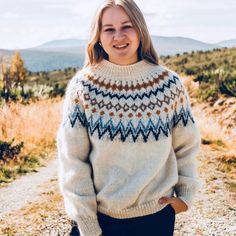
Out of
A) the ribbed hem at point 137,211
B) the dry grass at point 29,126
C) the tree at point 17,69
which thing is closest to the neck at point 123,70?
the ribbed hem at point 137,211

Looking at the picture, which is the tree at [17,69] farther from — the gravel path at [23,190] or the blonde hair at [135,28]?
the blonde hair at [135,28]

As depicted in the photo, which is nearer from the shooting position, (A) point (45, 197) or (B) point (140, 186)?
(B) point (140, 186)

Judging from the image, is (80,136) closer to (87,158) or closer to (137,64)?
(87,158)

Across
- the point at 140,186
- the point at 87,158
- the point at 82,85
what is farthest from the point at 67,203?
the point at 82,85

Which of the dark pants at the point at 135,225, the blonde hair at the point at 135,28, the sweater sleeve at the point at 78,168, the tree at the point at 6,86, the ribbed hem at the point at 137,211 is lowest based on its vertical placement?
the tree at the point at 6,86

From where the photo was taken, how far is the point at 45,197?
5473 millimetres

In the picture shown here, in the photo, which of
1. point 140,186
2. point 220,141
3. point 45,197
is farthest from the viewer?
point 220,141

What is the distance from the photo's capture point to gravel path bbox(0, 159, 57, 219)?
17.3 ft

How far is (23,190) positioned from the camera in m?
5.87

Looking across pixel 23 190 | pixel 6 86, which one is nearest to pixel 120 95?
pixel 23 190

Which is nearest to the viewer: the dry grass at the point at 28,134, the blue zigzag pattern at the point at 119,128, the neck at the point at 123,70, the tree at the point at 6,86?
the blue zigzag pattern at the point at 119,128

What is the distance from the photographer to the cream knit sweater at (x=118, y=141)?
225 cm

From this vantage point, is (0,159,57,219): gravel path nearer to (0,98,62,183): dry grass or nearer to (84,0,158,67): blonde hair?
(0,98,62,183): dry grass

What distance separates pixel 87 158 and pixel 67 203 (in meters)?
0.25
